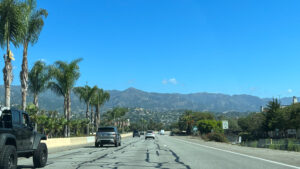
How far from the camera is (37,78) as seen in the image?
45781 millimetres

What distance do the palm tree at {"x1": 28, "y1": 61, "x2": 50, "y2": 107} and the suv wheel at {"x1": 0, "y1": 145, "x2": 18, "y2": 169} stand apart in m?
35.6

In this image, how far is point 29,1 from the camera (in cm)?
3344

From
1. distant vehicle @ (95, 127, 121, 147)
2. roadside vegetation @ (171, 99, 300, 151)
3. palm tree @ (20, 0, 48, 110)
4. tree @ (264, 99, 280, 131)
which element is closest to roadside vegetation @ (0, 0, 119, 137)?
palm tree @ (20, 0, 48, 110)

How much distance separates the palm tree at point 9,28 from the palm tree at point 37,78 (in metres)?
17.3

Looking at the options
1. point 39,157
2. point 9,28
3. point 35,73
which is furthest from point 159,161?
point 35,73

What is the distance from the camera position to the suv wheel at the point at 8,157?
10445 mm

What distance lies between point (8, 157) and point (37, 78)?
36.7m

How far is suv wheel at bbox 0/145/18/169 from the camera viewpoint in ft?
34.3

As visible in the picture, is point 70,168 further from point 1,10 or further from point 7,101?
point 1,10

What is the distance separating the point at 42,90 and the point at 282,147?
99.2ft

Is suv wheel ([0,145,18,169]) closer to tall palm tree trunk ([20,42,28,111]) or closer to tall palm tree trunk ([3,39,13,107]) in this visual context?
tall palm tree trunk ([3,39,13,107])

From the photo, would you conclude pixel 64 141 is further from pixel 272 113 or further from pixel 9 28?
pixel 272 113

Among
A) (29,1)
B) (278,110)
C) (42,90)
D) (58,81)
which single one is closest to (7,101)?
(29,1)

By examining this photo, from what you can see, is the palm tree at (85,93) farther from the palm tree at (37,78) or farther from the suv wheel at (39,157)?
the suv wheel at (39,157)
